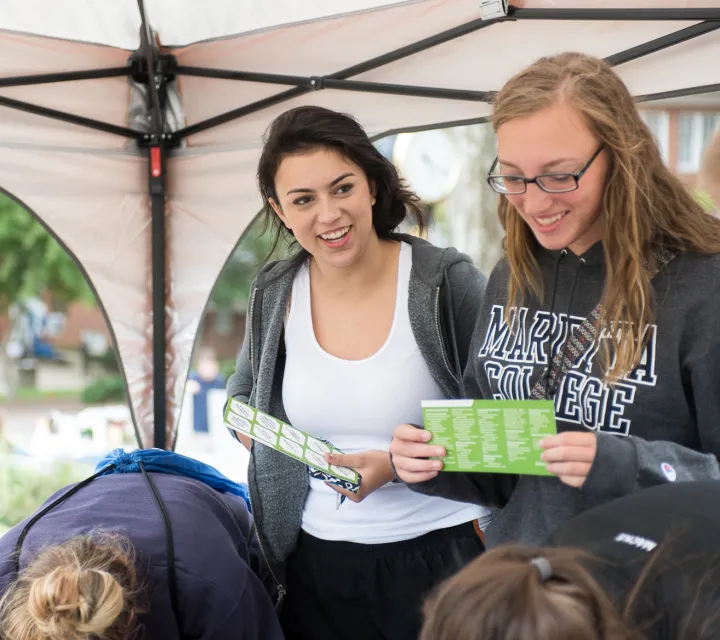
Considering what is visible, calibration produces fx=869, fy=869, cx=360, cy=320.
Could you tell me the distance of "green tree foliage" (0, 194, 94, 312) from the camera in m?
10.0

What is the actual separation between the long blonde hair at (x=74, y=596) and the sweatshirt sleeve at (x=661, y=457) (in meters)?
0.89

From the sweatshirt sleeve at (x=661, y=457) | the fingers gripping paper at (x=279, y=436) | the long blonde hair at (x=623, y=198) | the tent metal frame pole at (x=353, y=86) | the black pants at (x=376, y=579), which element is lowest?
the black pants at (x=376, y=579)

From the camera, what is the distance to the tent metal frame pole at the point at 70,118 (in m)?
2.69

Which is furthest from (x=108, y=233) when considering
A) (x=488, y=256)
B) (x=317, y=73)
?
(x=488, y=256)

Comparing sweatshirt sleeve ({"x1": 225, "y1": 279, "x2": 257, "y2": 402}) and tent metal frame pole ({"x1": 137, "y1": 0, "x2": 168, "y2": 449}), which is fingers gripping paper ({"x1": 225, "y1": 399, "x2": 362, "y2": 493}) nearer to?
sweatshirt sleeve ({"x1": 225, "y1": 279, "x2": 257, "y2": 402})

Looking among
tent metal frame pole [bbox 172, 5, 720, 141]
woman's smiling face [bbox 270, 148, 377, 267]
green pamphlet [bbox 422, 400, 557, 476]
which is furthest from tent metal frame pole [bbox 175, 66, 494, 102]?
green pamphlet [bbox 422, 400, 557, 476]

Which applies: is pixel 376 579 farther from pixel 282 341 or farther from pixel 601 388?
pixel 601 388

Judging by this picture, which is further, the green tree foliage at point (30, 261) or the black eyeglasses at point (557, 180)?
the green tree foliage at point (30, 261)

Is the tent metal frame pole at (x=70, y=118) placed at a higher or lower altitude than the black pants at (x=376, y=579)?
higher

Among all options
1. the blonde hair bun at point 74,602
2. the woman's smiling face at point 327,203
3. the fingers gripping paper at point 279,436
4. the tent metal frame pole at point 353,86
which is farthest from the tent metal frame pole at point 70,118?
the blonde hair bun at point 74,602

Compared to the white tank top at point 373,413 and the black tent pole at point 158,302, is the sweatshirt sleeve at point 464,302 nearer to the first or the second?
the white tank top at point 373,413

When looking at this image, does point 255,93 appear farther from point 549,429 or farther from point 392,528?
point 549,429

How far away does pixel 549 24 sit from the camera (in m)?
2.22

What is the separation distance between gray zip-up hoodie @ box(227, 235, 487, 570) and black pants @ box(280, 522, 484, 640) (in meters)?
0.09
